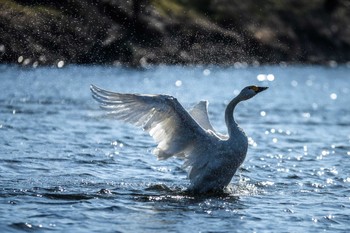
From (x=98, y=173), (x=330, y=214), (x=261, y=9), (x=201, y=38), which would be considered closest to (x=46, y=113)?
(x=98, y=173)

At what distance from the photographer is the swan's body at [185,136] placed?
15.0 m

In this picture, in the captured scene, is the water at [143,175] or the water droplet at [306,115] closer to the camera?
the water at [143,175]

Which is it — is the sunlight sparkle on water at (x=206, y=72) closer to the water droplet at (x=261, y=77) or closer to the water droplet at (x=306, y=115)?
the water droplet at (x=261, y=77)

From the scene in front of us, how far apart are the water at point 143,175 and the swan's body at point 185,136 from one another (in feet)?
1.26

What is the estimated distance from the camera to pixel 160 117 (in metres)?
15.2

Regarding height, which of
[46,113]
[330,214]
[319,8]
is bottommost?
[46,113]

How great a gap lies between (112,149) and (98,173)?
3.45 m

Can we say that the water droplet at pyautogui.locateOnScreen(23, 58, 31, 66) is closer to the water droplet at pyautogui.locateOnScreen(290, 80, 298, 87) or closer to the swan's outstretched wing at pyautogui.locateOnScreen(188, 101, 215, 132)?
the water droplet at pyautogui.locateOnScreen(290, 80, 298, 87)

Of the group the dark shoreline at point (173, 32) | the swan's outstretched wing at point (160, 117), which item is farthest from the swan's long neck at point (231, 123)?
the dark shoreline at point (173, 32)

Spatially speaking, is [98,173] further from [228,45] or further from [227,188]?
[228,45]

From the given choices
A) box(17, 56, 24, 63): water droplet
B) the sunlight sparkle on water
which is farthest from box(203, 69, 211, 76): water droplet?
box(17, 56, 24, 63): water droplet

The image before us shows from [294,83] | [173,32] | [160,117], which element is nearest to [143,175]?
[160,117]

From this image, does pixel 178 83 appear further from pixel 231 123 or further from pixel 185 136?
pixel 185 136

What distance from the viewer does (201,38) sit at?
6016cm
